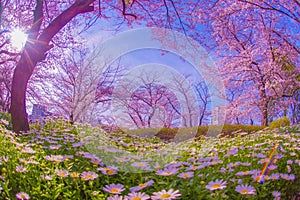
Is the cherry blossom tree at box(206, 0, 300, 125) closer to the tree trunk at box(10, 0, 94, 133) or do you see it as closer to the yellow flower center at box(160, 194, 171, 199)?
the tree trunk at box(10, 0, 94, 133)

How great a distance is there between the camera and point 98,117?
12133 mm

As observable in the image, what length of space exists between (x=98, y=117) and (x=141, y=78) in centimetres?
267

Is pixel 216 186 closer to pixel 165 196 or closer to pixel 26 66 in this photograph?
pixel 165 196

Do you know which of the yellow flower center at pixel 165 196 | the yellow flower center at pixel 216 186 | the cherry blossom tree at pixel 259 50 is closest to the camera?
the yellow flower center at pixel 165 196

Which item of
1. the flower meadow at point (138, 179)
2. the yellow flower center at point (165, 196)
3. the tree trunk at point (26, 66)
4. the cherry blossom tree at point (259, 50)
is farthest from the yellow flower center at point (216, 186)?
the cherry blossom tree at point (259, 50)

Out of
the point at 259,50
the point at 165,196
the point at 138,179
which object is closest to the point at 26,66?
the point at 138,179

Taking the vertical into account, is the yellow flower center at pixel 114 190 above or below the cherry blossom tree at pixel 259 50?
below

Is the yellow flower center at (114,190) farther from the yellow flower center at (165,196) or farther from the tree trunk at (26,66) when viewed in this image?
the tree trunk at (26,66)

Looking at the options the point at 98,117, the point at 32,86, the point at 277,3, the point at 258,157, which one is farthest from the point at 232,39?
the point at 258,157

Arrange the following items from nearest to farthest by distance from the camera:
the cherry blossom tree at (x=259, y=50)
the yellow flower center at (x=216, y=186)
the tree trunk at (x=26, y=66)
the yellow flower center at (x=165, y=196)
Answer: the yellow flower center at (x=165, y=196) < the yellow flower center at (x=216, y=186) < the tree trunk at (x=26, y=66) < the cherry blossom tree at (x=259, y=50)

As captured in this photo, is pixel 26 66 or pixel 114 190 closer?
pixel 114 190

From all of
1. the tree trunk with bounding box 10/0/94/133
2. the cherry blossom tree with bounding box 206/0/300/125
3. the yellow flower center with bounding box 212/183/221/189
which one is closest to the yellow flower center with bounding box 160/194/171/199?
the yellow flower center with bounding box 212/183/221/189

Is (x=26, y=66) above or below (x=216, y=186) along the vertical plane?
above

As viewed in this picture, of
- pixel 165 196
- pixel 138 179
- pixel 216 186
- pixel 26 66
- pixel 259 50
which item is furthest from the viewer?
pixel 259 50
